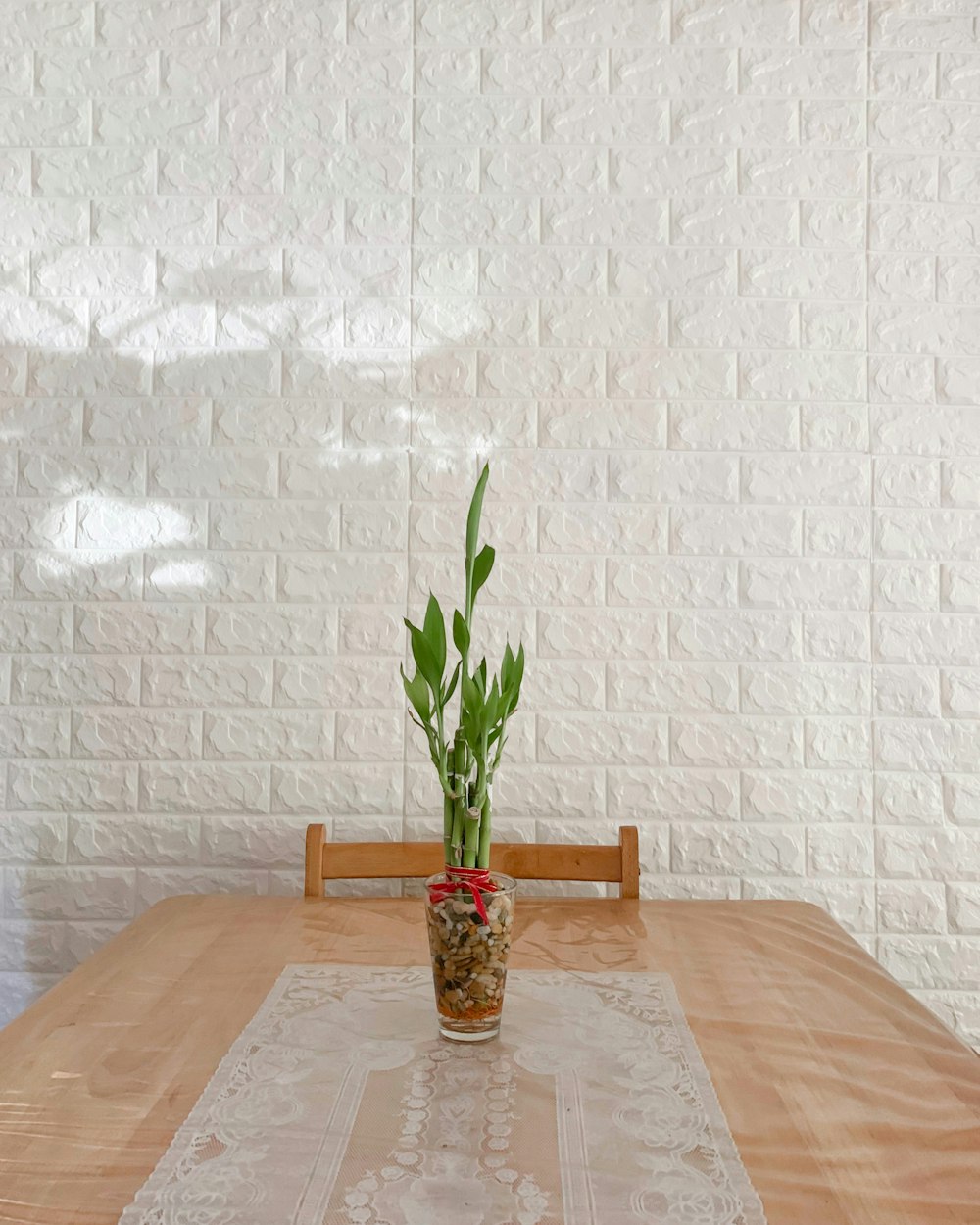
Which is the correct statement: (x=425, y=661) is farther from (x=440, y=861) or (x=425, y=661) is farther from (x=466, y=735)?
(x=440, y=861)

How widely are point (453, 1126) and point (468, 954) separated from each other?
7.1 inches

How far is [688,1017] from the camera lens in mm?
1157

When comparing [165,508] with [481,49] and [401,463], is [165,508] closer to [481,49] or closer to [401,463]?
[401,463]

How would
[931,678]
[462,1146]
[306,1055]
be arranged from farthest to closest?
[931,678], [306,1055], [462,1146]

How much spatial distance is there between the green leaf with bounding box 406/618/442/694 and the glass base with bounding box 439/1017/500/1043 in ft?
1.09

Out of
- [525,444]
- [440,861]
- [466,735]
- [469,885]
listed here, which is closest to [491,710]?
[466,735]

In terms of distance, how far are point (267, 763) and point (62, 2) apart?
1409 millimetres

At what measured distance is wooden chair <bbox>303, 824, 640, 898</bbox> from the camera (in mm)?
1688

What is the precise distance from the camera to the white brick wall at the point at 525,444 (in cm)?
187

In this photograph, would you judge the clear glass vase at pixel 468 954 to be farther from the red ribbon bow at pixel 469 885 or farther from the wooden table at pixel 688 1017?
the wooden table at pixel 688 1017

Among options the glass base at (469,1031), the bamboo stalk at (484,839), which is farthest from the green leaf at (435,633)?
the glass base at (469,1031)

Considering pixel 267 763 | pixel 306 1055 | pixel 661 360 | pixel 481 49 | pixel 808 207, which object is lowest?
pixel 306 1055

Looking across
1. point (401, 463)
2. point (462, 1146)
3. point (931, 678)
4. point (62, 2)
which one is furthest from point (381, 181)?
point (462, 1146)

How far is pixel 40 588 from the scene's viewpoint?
189cm
